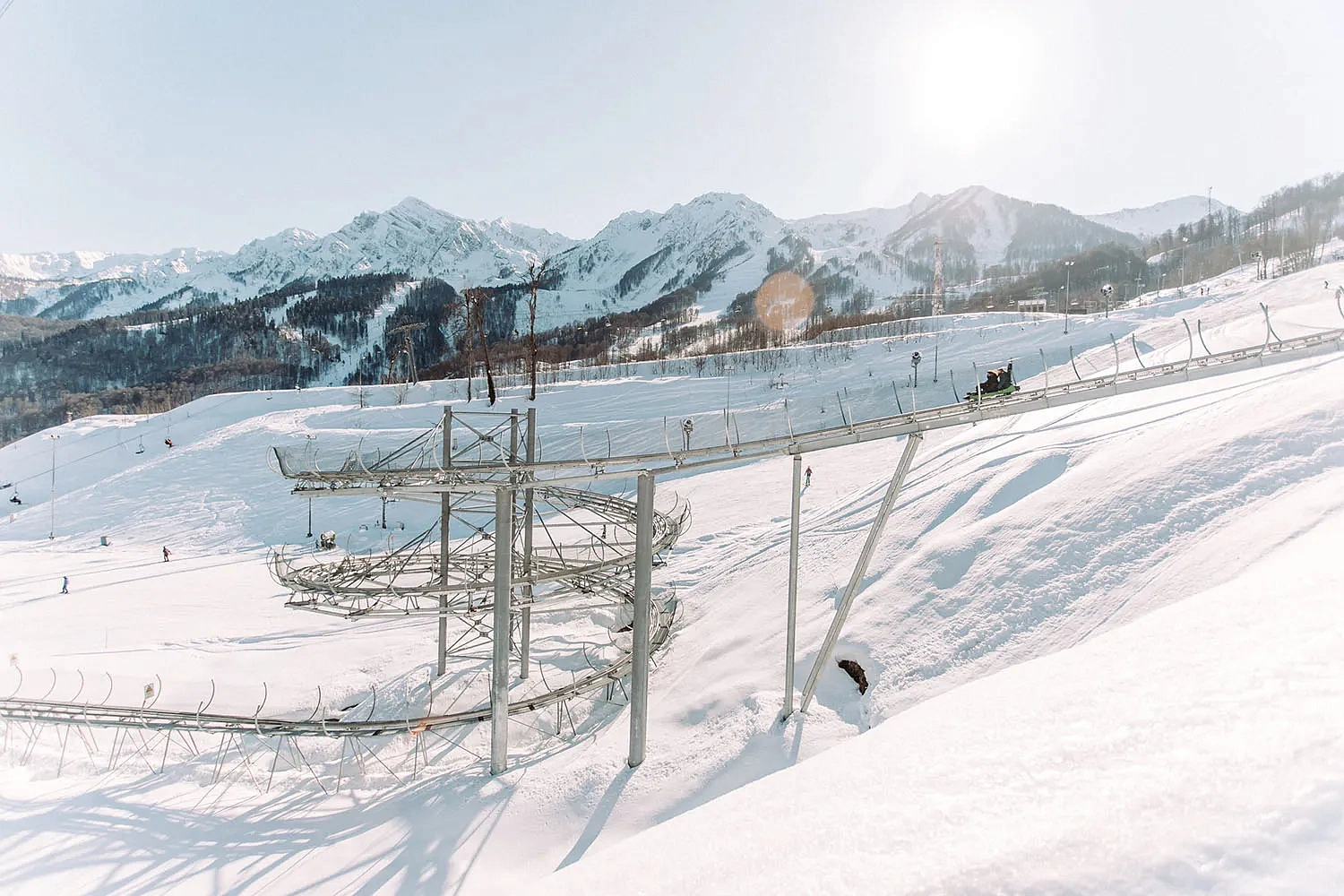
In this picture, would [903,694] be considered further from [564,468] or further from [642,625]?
[564,468]

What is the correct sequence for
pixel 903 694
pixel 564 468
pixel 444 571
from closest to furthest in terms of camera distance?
pixel 903 694, pixel 564 468, pixel 444 571

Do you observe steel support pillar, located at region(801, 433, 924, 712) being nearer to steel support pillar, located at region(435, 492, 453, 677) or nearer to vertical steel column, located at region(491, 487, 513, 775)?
vertical steel column, located at region(491, 487, 513, 775)

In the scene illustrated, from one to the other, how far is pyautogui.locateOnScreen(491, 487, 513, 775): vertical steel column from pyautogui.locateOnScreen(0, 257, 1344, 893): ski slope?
Result: 0.71 m

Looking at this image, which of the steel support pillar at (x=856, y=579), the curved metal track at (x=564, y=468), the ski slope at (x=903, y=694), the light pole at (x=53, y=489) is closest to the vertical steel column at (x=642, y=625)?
the ski slope at (x=903, y=694)

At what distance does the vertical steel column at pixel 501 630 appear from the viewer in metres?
12.9

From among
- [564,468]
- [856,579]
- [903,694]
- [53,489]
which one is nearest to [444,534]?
[564,468]

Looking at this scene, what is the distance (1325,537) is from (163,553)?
44.7 m

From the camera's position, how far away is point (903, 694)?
37.3ft

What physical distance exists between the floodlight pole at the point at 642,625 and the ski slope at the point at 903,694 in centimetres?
63

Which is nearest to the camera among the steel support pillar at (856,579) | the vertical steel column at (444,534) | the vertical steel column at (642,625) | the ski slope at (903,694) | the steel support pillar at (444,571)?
the ski slope at (903,694)

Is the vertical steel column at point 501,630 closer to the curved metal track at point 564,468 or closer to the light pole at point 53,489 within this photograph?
the curved metal track at point 564,468

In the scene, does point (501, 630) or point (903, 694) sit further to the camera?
point (501, 630)

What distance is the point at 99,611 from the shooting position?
82.6 ft

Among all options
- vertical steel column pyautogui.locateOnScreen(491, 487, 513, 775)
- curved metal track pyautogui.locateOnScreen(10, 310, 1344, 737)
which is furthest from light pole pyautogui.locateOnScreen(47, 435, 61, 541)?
vertical steel column pyautogui.locateOnScreen(491, 487, 513, 775)
